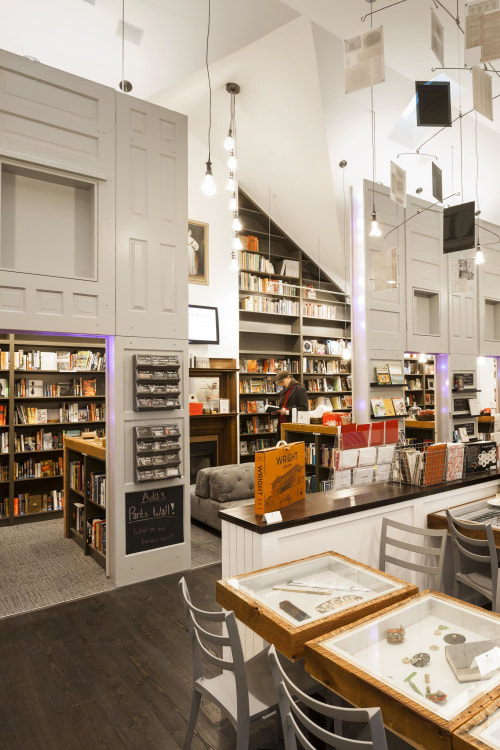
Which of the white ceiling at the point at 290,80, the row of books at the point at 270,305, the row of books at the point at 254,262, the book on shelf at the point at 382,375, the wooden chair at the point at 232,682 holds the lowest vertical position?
the wooden chair at the point at 232,682

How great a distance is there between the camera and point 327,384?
927 centimetres

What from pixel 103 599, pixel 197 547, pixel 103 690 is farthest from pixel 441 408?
pixel 103 690

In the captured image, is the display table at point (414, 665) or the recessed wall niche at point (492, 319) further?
the recessed wall niche at point (492, 319)

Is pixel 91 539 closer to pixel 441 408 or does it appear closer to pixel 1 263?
pixel 1 263

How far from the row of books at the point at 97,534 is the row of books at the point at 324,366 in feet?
16.7

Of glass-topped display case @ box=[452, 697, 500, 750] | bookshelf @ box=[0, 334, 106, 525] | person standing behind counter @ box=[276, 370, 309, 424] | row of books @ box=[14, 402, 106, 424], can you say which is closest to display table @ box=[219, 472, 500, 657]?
glass-topped display case @ box=[452, 697, 500, 750]

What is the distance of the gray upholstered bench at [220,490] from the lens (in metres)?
4.86

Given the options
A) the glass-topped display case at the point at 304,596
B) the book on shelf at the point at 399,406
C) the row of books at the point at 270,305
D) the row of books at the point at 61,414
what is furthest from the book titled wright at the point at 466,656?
the row of books at the point at 270,305

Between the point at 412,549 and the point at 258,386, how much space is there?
18.9 ft

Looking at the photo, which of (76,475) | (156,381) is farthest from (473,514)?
(76,475)

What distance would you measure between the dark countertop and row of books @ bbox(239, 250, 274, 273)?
5494 mm

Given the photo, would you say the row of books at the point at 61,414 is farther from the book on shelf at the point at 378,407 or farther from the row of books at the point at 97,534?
the book on shelf at the point at 378,407

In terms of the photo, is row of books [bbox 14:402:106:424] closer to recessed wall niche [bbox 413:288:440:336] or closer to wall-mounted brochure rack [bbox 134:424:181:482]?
wall-mounted brochure rack [bbox 134:424:181:482]

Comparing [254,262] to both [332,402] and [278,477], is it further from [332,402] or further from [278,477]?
[278,477]
